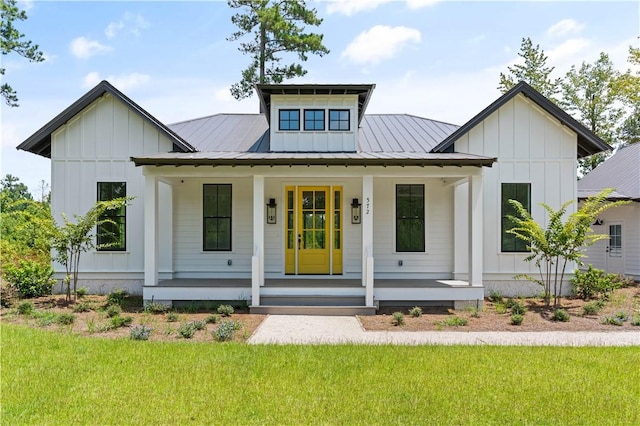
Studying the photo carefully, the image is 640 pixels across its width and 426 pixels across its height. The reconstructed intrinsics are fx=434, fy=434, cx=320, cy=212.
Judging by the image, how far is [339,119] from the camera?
38.4ft

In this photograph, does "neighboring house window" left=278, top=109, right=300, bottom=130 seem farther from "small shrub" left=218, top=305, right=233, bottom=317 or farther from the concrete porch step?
"small shrub" left=218, top=305, right=233, bottom=317

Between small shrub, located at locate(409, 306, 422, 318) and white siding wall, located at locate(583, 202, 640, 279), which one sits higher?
white siding wall, located at locate(583, 202, 640, 279)

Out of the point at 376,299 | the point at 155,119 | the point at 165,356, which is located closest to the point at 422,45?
the point at 376,299

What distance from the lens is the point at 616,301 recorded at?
10703 mm

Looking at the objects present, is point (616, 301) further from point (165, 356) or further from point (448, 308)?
point (165, 356)

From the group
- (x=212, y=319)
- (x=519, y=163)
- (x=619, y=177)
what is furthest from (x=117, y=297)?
→ (x=619, y=177)

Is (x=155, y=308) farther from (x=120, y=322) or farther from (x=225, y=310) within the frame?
(x=225, y=310)

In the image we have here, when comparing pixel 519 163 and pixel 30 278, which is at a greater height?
pixel 519 163

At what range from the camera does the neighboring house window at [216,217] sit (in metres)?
11.9

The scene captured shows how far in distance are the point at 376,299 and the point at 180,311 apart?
4401 millimetres

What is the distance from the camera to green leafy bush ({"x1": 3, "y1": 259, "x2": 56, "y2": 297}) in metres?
10.7

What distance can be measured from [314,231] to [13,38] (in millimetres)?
16359

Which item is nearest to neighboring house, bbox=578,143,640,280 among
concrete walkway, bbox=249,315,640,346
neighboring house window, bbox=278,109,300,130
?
concrete walkway, bbox=249,315,640,346

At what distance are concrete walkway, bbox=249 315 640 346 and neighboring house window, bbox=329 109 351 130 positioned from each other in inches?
217
